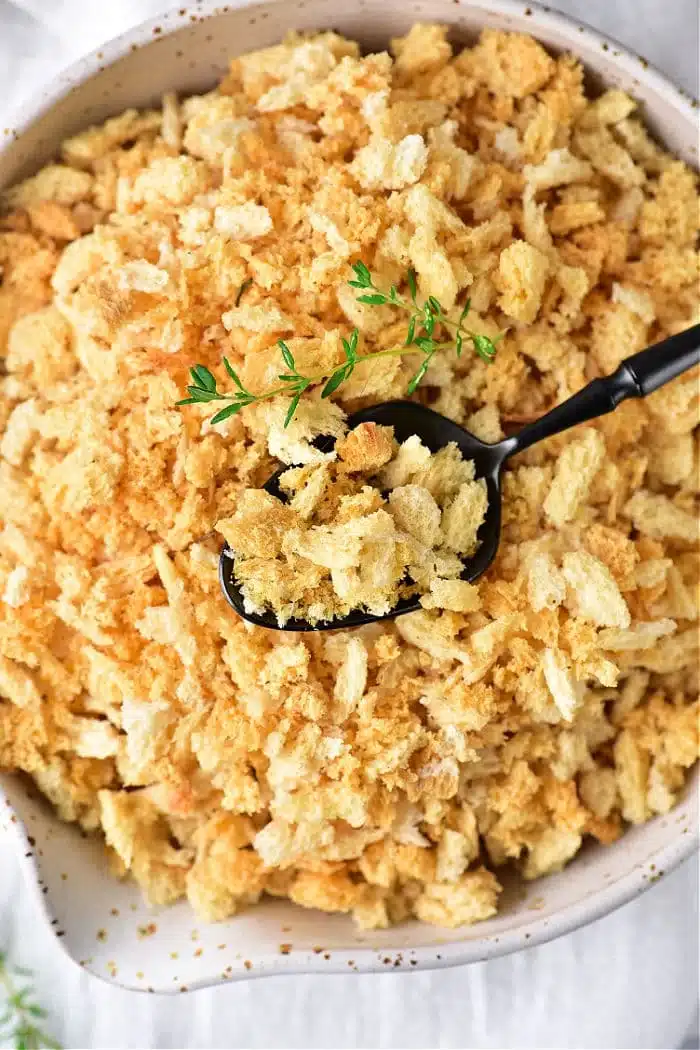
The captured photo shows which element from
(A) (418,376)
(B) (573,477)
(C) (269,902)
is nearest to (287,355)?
(A) (418,376)

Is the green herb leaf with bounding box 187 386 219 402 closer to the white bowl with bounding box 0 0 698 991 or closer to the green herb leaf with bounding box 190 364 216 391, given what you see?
the green herb leaf with bounding box 190 364 216 391

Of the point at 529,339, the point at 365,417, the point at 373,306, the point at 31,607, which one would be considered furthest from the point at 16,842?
the point at 529,339

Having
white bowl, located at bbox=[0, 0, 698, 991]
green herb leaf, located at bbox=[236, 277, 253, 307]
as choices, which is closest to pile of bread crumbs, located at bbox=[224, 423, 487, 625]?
green herb leaf, located at bbox=[236, 277, 253, 307]

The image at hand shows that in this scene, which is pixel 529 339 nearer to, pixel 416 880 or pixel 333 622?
pixel 333 622

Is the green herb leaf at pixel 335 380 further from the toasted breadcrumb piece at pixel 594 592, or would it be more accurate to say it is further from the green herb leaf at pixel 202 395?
the toasted breadcrumb piece at pixel 594 592

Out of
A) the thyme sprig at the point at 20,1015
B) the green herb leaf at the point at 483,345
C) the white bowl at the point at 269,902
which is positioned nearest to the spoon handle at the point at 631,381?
the green herb leaf at the point at 483,345
